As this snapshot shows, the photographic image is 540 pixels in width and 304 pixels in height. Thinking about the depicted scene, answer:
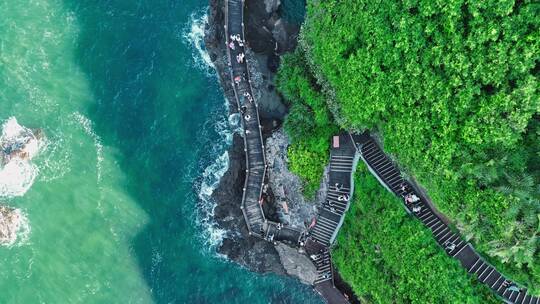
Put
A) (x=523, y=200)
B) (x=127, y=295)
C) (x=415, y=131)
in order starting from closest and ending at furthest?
1. (x=523, y=200)
2. (x=415, y=131)
3. (x=127, y=295)

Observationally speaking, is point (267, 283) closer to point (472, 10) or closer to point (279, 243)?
point (279, 243)

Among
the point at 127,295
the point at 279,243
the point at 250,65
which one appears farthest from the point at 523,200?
the point at 127,295

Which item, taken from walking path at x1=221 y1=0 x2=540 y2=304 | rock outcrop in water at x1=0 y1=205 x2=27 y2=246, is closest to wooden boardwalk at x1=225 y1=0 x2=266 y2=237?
walking path at x1=221 y1=0 x2=540 y2=304

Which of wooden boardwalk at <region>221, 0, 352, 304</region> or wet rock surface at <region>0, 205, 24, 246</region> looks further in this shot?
wet rock surface at <region>0, 205, 24, 246</region>

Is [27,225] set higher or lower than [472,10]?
lower

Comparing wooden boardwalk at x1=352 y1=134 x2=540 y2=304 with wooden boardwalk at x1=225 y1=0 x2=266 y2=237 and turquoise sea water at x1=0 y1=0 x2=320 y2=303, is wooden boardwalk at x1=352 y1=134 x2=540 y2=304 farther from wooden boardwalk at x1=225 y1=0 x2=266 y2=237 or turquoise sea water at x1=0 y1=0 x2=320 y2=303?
turquoise sea water at x1=0 y1=0 x2=320 y2=303

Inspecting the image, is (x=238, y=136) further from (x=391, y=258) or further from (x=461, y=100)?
(x=461, y=100)

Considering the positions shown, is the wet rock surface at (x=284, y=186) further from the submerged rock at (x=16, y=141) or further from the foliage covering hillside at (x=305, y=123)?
the submerged rock at (x=16, y=141)

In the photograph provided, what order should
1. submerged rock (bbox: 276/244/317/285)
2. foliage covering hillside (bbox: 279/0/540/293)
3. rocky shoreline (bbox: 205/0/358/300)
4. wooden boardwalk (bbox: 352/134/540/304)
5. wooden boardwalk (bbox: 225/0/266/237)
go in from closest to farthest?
foliage covering hillside (bbox: 279/0/540/293)
wooden boardwalk (bbox: 352/134/540/304)
submerged rock (bbox: 276/244/317/285)
wooden boardwalk (bbox: 225/0/266/237)
rocky shoreline (bbox: 205/0/358/300)
